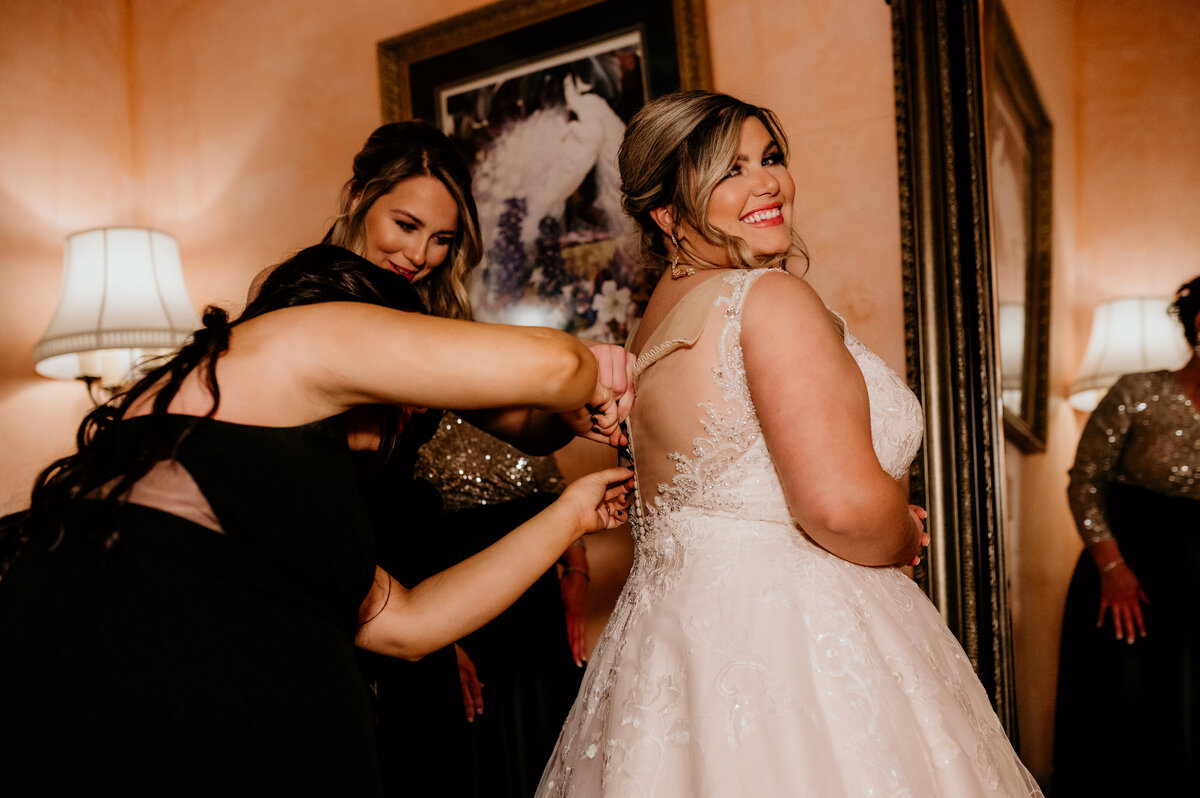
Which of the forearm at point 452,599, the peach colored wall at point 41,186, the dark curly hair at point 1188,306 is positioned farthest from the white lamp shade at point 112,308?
the dark curly hair at point 1188,306

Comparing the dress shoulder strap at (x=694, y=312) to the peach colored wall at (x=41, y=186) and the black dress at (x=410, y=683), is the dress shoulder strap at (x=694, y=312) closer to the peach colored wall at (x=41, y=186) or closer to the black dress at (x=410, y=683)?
the black dress at (x=410, y=683)

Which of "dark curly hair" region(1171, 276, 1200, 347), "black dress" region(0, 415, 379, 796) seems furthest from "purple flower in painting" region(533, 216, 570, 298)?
"black dress" region(0, 415, 379, 796)

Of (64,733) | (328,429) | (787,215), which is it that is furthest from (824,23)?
(64,733)

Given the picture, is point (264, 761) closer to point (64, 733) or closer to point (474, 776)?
point (64, 733)

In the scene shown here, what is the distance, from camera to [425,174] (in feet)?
7.20

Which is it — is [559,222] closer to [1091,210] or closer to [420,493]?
[420,493]

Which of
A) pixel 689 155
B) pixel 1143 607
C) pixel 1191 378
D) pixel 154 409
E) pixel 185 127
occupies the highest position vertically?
pixel 185 127

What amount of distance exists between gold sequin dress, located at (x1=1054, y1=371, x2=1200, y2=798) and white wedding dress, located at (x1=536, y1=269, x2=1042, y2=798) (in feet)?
2.04

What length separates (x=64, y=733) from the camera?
3.06ft

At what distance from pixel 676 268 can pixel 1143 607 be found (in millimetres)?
1111

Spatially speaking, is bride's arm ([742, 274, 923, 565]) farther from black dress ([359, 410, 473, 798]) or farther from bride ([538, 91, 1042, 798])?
black dress ([359, 410, 473, 798])

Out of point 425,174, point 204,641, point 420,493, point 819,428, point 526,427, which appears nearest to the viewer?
point 204,641

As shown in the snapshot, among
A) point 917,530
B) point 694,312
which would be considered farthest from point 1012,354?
point 694,312

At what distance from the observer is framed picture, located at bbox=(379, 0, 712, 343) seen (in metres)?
2.60
